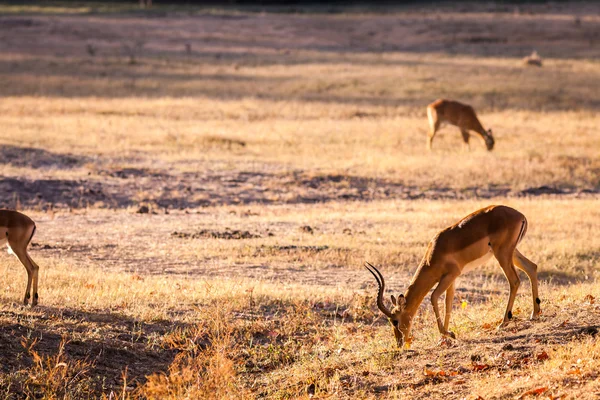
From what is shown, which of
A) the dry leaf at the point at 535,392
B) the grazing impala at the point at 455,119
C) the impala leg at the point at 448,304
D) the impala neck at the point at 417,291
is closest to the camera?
the dry leaf at the point at 535,392

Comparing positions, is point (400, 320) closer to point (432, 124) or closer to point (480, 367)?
point (480, 367)

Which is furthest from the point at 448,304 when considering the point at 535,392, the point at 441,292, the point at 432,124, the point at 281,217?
the point at 432,124

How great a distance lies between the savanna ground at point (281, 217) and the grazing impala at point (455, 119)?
61 cm

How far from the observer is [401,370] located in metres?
8.26

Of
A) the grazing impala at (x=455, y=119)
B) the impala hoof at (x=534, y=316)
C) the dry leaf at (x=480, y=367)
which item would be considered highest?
the dry leaf at (x=480, y=367)

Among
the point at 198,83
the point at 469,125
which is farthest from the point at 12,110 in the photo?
the point at 469,125

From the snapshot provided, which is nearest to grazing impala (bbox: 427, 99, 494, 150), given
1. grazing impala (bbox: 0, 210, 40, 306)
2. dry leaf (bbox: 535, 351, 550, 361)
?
grazing impala (bbox: 0, 210, 40, 306)

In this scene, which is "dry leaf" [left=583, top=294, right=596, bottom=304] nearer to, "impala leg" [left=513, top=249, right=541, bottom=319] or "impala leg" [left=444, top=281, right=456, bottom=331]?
"impala leg" [left=513, top=249, right=541, bottom=319]

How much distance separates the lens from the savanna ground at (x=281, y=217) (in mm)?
8367

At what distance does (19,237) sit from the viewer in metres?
10.5

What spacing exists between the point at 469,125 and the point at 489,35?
131 ft

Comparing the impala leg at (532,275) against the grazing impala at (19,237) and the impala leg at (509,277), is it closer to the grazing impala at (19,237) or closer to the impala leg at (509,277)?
the impala leg at (509,277)

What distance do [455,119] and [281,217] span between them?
33.9ft

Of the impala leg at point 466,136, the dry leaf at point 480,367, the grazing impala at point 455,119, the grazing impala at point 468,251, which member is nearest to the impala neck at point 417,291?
the grazing impala at point 468,251
